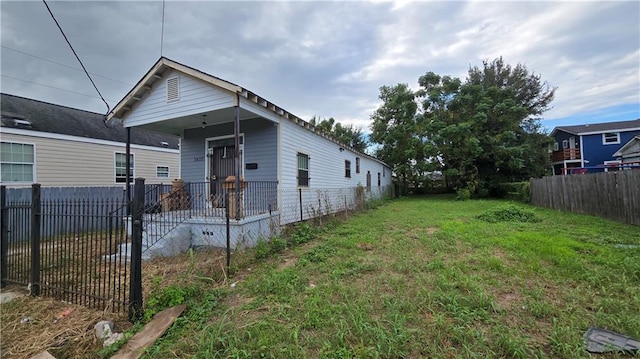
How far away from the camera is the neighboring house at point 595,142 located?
71.6 ft

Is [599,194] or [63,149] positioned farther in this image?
[63,149]

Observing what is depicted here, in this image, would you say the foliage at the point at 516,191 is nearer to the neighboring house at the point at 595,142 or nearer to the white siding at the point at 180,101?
the neighboring house at the point at 595,142

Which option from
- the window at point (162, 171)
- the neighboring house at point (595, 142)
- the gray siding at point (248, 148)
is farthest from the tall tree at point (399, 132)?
the window at point (162, 171)

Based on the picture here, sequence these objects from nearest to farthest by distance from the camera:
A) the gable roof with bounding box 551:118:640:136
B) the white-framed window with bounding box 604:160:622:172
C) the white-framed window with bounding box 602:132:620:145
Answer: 1. the white-framed window with bounding box 604:160:622:172
2. the gable roof with bounding box 551:118:640:136
3. the white-framed window with bounding box 602:132:620:145

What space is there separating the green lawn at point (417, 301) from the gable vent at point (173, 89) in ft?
15.0

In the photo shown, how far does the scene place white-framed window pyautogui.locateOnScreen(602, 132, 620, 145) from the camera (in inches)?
872

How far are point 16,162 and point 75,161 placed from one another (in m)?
1.60

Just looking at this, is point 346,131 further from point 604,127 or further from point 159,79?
point 159,79

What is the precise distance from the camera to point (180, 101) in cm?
669

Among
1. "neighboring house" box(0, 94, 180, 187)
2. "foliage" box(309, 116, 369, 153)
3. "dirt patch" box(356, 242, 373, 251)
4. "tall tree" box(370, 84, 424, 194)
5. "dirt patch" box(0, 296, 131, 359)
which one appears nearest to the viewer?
"dirt patch" box(0, 296, 131, 359)

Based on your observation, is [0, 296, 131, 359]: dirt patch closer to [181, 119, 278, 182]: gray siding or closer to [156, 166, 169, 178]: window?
[181, 119, 278, 182]: gray siding

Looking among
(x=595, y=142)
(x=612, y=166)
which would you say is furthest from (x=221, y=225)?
(x=595, y=142)

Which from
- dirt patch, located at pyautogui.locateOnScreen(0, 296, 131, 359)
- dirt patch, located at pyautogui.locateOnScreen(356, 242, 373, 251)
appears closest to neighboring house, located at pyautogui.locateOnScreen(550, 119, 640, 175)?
dirt patch, located at pyautogui.locateOnScreen(356, 242, 373, 251)

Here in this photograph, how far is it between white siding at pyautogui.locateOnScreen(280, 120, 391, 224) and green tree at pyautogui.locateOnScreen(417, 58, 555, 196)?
798cm
